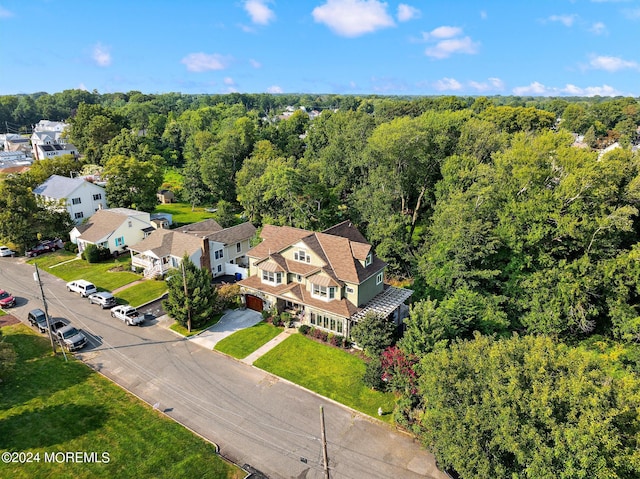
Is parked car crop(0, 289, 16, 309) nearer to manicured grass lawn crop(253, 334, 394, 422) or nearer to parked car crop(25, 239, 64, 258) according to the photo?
parked car crop(25, 239, 64, 258)

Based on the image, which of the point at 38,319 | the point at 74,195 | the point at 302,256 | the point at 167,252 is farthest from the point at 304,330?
the point at 74,195

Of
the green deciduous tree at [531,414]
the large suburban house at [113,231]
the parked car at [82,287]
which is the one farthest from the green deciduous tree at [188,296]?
the large suburban house at [113,231]

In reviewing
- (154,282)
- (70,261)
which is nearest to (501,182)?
(154,282)

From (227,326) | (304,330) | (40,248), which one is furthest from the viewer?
(40,248)

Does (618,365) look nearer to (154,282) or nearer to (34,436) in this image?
(34,436)

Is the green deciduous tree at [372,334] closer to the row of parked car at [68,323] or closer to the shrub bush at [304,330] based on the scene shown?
the shrub bush at [304,330]

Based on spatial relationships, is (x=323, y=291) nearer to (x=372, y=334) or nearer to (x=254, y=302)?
(x=372, y=334)
